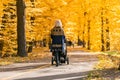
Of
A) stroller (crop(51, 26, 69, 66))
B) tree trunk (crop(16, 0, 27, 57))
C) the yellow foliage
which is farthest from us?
the yellow foliage

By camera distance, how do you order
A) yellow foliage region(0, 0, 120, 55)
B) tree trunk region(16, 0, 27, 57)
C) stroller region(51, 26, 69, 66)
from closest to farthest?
1. stroller region(51, 26, 69, 66)
2. tree trunk region(16, 0, 27, 57)
3. yellow foliage region(0, 0, 120, 55)

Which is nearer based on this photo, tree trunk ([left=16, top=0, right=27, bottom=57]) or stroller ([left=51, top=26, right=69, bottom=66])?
stroller ([left=51, top=26, right=69, bottom=66])

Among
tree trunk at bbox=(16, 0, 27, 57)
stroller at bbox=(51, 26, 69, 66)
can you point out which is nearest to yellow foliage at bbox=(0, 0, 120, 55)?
tree trunk at bbox=(16, 0, 27, 57)

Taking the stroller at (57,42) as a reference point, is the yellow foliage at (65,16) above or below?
above

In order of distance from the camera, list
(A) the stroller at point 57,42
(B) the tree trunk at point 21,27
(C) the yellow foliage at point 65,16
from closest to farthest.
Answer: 1. (A) the stroller at point 57,42
2. (B) the tree trunk at point 21,27
3. (C) the yellow foliage at point 65,16

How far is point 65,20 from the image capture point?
42688mm

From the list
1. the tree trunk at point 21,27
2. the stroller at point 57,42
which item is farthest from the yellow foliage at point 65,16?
the stroller at point 57,42

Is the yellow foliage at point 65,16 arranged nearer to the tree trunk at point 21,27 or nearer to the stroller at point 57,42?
the tree trunk at point 21,27

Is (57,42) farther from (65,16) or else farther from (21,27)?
(65,16)

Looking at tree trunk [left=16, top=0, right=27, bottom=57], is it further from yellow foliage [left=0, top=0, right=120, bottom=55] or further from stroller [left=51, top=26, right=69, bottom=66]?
stroller [left=51, top=26, right=69, bottom=66]

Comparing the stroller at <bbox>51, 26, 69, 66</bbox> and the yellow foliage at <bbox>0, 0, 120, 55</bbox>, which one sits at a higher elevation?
the yellow foliage at <bbox>0, 0, 120, 55</bbox>

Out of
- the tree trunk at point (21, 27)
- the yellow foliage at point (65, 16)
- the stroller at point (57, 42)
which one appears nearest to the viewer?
the stroller at point (57, 42)

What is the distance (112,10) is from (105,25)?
9.48 feet

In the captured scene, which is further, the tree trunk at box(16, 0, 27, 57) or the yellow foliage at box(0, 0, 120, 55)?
the yellow foliage at box(0, 0, 120, 55)
